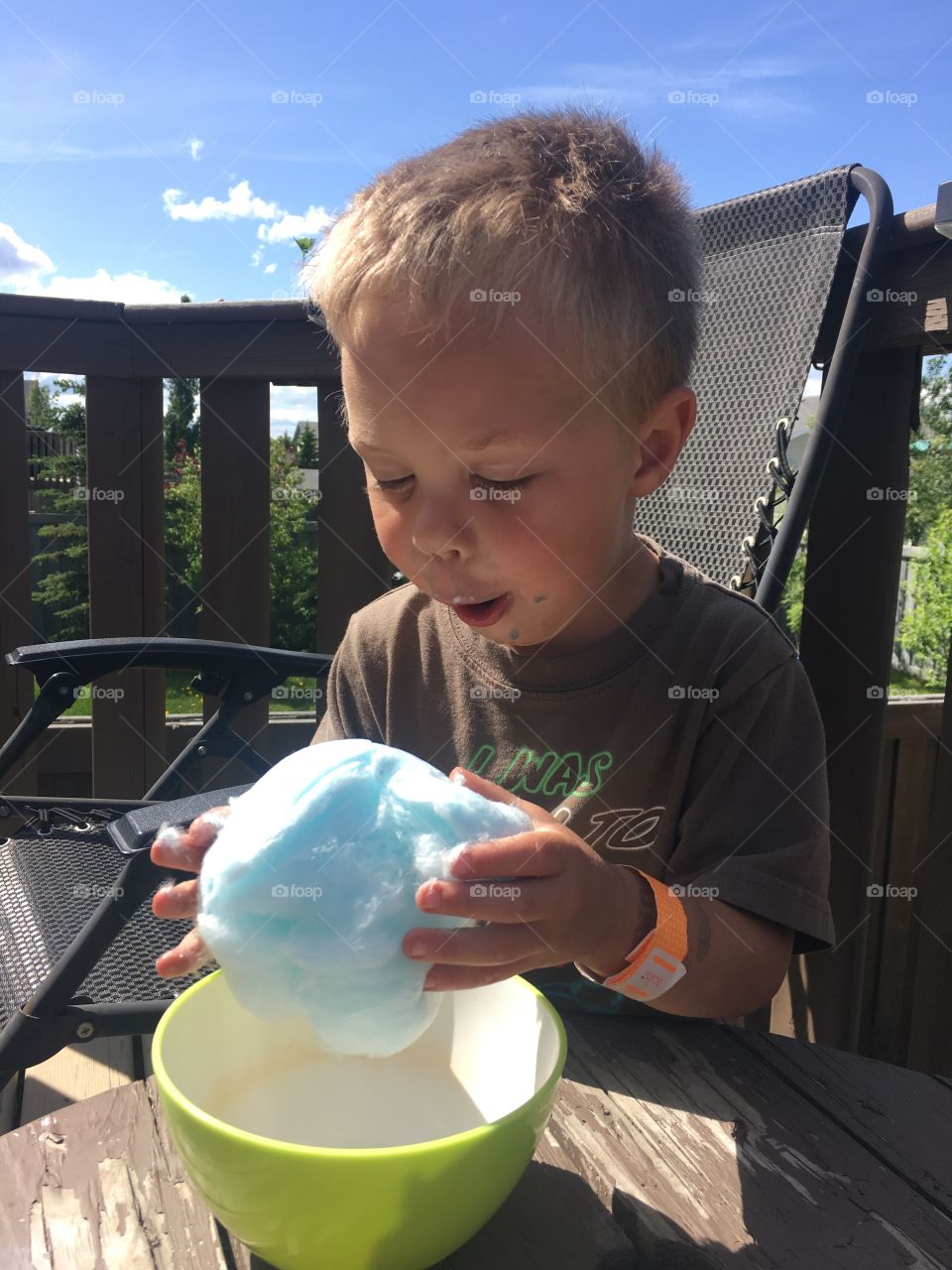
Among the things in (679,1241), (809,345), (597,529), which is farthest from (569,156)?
(679,1241)

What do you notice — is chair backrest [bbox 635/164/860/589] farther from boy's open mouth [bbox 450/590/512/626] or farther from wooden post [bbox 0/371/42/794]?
wooden post [bbox 0/371/42/794]

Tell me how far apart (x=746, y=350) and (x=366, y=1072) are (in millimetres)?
1459

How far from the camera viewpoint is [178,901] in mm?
735

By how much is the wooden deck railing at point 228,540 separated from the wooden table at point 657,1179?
42.7 inches

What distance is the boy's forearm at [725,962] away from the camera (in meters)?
0.90

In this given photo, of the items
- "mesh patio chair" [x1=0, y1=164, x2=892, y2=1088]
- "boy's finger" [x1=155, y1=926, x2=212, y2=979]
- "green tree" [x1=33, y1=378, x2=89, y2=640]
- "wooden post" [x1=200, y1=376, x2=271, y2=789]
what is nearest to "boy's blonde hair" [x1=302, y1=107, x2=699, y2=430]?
"mesh patio chair" [x1=0, y1=164, x2=892, y2=1088]

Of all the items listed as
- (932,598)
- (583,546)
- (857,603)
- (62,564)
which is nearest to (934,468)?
(932,598)

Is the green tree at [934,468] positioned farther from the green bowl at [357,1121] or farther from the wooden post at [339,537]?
the green bowl at [357,1121]

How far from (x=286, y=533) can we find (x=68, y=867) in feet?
23.7

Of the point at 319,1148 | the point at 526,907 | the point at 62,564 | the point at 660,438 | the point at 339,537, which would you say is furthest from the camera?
the point at 62,564

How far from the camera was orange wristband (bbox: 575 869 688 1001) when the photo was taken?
0.77 meters

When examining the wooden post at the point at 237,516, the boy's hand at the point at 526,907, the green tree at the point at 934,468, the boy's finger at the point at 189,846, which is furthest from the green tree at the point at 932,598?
the boy's finger at the point at 189,846

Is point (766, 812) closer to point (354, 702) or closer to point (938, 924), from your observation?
point (354, 702)

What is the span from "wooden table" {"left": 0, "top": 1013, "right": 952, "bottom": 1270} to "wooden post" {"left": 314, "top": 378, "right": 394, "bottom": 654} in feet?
5.34
